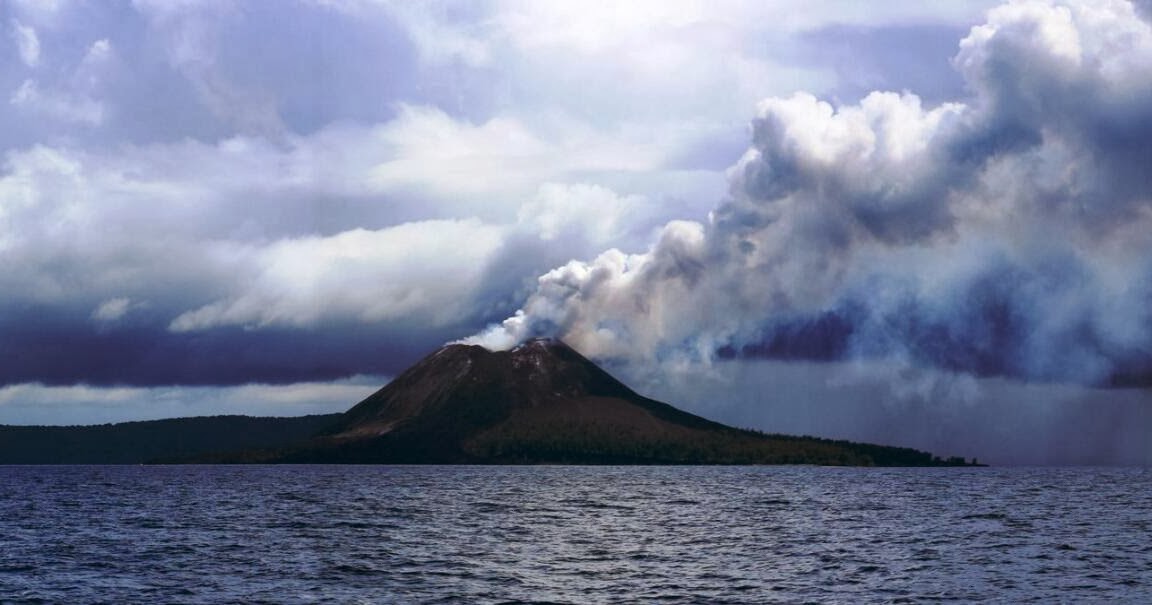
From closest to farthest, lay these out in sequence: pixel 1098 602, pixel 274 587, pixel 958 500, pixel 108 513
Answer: pixel 1098 602, pixel 274 587, pixel 108 513, pixel 958 500

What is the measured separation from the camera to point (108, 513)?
421 feet

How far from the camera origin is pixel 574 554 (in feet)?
261

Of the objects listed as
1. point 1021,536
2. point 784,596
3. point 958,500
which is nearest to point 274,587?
point 784,596

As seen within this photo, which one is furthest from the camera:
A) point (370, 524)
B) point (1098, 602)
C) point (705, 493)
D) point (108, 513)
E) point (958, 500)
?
point (705, 493)

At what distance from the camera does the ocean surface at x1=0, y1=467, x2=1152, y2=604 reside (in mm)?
60781

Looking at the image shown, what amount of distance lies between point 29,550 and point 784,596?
56.1 meters

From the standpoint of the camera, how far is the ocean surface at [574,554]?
60.8 metres

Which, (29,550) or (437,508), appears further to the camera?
(437,508)

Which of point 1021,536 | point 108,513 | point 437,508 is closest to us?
point 1021,536

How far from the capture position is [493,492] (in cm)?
19288

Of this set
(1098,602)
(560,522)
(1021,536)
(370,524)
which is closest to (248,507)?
(370,524)

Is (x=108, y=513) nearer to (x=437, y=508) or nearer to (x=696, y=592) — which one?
(x=437, y=508)

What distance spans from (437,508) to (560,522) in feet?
96.1

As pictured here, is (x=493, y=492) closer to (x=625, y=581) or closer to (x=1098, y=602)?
(x=625, y=581)
